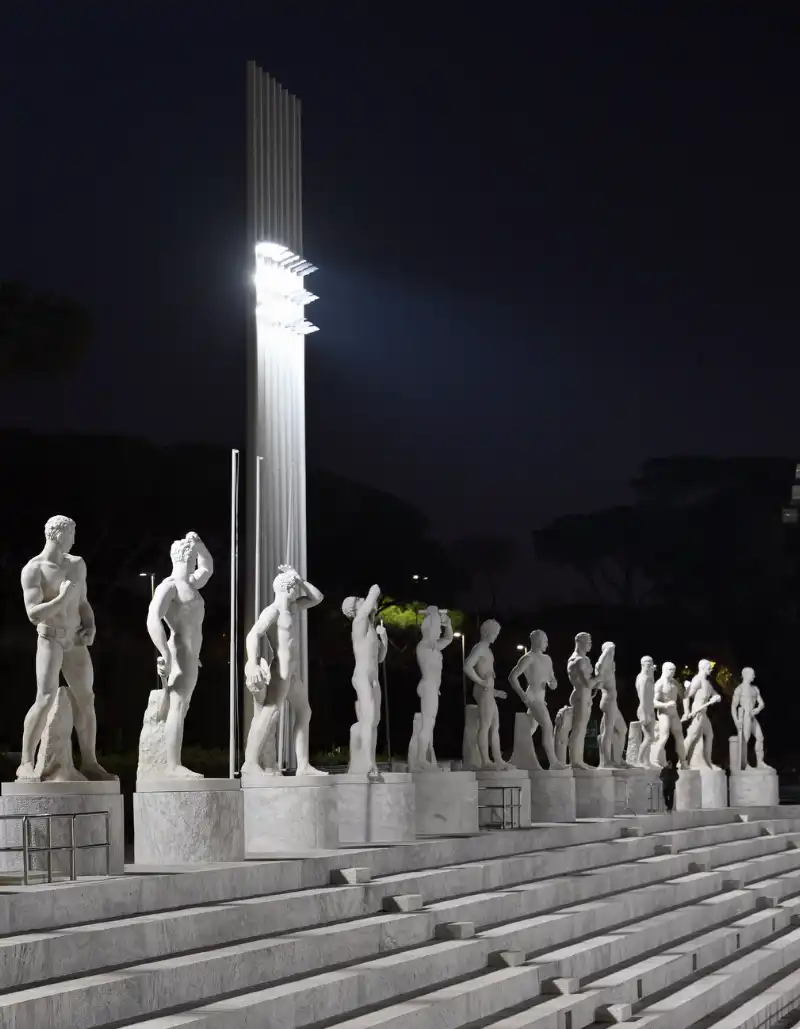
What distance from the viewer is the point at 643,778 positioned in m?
24.3

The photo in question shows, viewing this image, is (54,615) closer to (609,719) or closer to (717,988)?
(717,988)

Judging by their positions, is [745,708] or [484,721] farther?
[745,708]

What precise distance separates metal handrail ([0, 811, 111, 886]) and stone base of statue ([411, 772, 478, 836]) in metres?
6.70

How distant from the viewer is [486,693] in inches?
698

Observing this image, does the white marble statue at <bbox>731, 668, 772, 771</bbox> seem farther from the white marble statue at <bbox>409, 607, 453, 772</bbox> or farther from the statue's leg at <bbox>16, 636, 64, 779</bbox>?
the statue's leg at <bbox>16, 636, 64, 779</bbox>

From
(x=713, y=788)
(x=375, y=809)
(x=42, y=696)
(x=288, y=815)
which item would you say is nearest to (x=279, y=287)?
(x=375, y=809)

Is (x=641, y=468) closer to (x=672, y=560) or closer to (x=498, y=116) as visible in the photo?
(x=672, y=560)

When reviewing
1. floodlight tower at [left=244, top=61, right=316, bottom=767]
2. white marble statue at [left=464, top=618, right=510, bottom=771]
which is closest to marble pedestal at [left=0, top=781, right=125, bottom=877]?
white marble statue at [left=464, top=618, right=510, bottom=771]

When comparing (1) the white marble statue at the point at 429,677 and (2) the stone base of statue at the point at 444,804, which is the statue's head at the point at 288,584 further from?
(2) the stone base of statue at the point at 444,804

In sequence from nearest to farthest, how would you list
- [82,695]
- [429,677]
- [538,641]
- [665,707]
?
[82,695] → [429,677] → [538,641] → [665,707]

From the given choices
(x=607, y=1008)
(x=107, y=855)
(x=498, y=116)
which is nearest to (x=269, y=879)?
(x=107, y=855)

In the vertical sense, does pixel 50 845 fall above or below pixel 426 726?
below

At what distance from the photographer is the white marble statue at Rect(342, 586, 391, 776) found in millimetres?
14797

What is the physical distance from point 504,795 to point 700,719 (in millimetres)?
12115
